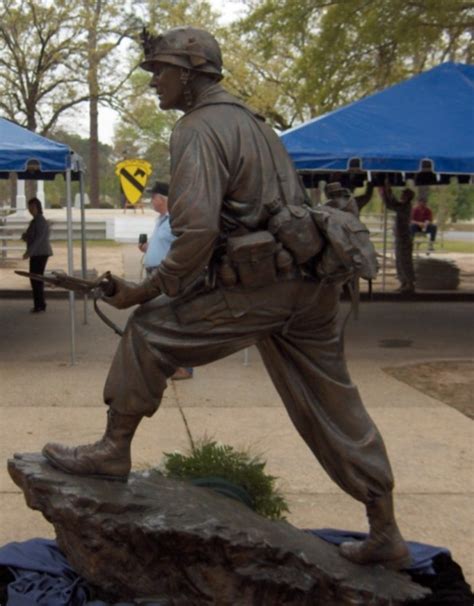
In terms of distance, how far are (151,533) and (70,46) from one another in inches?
1002

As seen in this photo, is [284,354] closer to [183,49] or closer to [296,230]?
[296,230]

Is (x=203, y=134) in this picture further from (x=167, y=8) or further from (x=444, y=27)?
(x=167, y=8)

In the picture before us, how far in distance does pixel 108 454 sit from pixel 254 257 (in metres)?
1.02

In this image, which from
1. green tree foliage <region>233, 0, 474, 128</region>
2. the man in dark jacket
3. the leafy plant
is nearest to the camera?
the leafy plant

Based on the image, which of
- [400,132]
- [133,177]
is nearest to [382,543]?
[400,132]

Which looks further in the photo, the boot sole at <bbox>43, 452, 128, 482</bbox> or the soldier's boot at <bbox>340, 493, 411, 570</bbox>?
the boot sole at <bbox>43, 452, 128, 482</bbox>

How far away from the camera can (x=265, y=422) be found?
6.89m

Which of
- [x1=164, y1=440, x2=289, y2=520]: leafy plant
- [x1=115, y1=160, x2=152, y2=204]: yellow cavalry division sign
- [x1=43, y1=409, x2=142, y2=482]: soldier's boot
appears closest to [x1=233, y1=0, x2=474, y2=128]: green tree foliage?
[x1=115, y1=160, x2=152, y2=204]: yellow cavalry division sign

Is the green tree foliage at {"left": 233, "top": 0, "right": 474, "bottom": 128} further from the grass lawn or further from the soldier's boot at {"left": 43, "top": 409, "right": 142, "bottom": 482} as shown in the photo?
the soldier's boot at {"left": 43, "top": 409, "right": 142, "bottom": 482}

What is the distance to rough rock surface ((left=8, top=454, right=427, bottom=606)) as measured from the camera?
11.4ft

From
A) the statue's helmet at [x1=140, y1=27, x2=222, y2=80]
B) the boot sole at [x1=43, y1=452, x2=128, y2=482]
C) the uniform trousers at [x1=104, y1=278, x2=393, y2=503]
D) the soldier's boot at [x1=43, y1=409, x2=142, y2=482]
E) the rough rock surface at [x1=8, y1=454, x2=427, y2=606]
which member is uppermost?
the statue's helmet at [x1=140, y1=27, x2=222, y2=80]

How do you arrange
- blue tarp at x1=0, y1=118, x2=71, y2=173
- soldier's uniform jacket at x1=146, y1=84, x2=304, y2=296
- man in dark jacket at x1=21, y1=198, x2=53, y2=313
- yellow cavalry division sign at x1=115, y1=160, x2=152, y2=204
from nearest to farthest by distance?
soldier's uniform jacket at x1=146, y1=84, x2=304, y2=296, blue tarp at x1=0, y1=118, x2=71, y2=173, man in dark jacket at x1=21, y1=198, x2=53, y2=313, yellow cavalry division sign at x1=115, y1=160, x2=152, y2=204

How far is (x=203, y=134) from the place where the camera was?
328cm

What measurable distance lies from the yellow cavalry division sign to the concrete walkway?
3094mm
